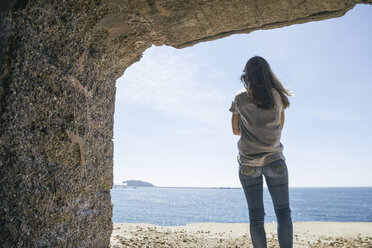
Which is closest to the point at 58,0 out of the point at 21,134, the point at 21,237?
the point at 21,134

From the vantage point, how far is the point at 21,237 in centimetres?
133

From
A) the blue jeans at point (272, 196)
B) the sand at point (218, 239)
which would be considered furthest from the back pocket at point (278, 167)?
the sand at point (218, 239)

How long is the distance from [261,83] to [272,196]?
36.8 inches

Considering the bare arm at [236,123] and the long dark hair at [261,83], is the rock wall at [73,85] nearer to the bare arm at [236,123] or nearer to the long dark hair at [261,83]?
the long dark hair at [261,83]

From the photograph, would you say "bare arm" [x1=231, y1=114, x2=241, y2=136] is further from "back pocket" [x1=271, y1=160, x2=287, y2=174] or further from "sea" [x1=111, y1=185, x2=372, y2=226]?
"sea" [x1=111, y1=185, x2=372, y2=226]

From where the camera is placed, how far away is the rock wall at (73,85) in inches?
52.1

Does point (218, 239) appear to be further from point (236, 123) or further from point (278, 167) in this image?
point (278, 167)

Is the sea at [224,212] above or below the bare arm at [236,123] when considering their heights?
below

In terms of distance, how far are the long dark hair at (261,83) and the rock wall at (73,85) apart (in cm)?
35

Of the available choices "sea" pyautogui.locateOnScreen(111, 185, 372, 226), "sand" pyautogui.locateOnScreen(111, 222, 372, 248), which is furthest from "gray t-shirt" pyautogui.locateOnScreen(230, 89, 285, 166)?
"sea" pyautogui.locateOnScreen(111, 185, 372, 226)

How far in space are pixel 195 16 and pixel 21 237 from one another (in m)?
1.71

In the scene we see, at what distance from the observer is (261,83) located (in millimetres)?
2256

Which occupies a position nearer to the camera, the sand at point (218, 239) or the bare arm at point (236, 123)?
the bare arm at point (236, 123)

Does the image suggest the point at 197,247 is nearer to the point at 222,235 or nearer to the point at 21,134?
the point at 222,235
